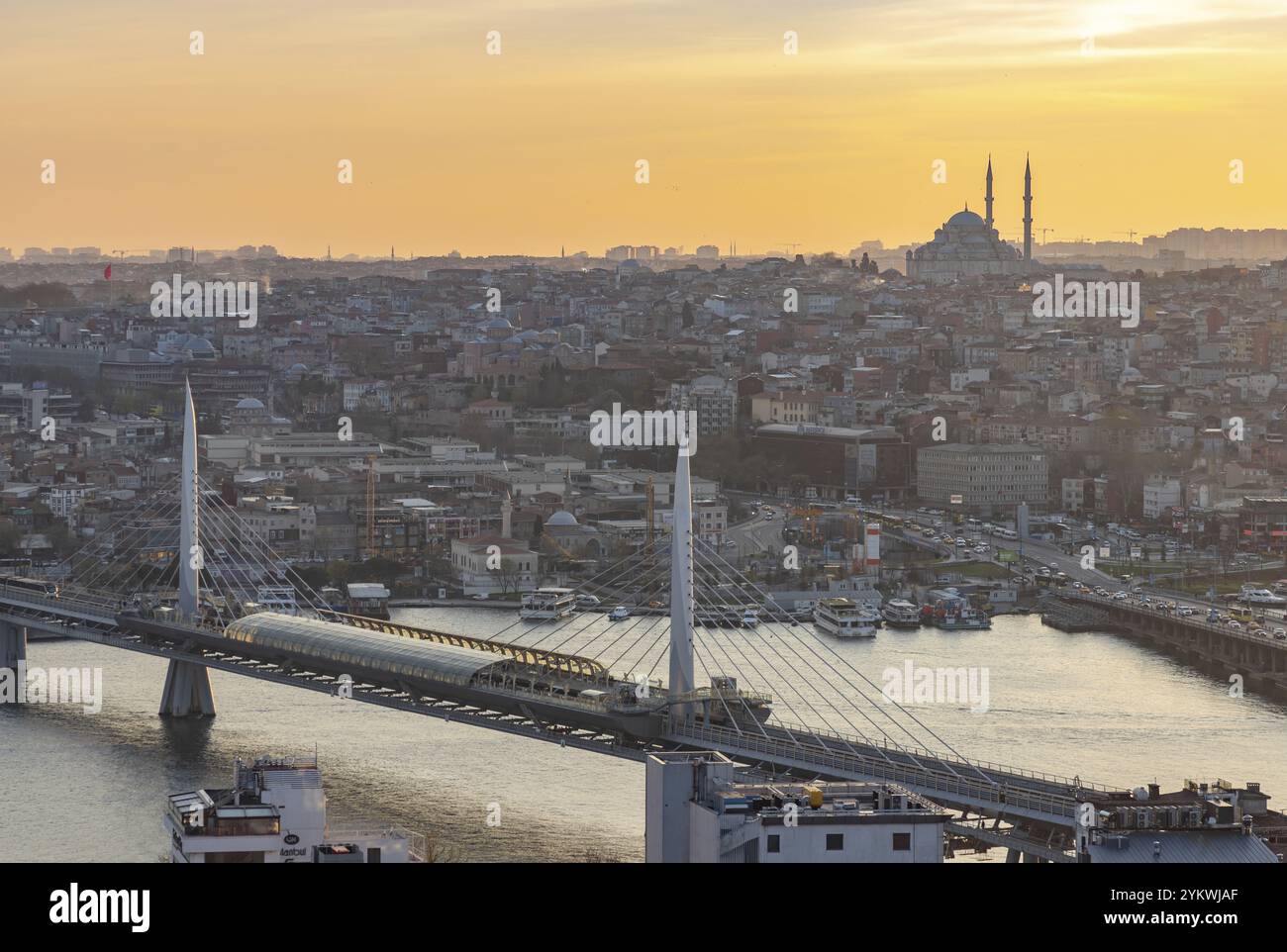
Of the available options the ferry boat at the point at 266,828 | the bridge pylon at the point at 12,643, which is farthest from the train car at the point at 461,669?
the ferry boat at the point at 266,828

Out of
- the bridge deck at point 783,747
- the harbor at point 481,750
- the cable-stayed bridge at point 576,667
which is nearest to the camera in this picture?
the bridge deck at point 783,747

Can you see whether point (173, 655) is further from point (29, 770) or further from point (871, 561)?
point (871, 561)

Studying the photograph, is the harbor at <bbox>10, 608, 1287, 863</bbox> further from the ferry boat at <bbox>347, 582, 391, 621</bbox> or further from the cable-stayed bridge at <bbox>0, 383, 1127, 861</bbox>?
the ferry boat at <bbox>347, 582, 391, 621</bbox>

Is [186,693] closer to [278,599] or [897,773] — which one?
[278,599]

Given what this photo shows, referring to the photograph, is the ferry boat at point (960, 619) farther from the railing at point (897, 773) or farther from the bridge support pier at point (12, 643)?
the railing at point (897, 773)

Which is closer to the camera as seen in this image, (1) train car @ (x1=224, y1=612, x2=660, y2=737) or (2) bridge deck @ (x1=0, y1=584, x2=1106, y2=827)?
(2) bridge deck @ (x1=0, y1=584, x2=1106, y2=827)

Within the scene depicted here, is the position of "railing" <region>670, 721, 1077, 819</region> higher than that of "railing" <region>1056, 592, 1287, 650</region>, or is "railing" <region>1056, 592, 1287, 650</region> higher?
"railing" <region>670, 721, 1077, 819</region>

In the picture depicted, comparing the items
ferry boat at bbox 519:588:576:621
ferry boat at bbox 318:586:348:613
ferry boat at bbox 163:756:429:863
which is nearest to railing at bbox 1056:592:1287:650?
ferry boat at bbox 519:588:576:621

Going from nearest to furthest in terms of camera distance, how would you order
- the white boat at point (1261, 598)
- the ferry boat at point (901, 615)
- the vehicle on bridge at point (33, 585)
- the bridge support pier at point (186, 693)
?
1. the bridge support pier at point (186, 693)
2. the vehicle on bridge at point (33, 585)
3. the ferry boat at point (901, 615)
4. the white boat at point (1261, 598)
